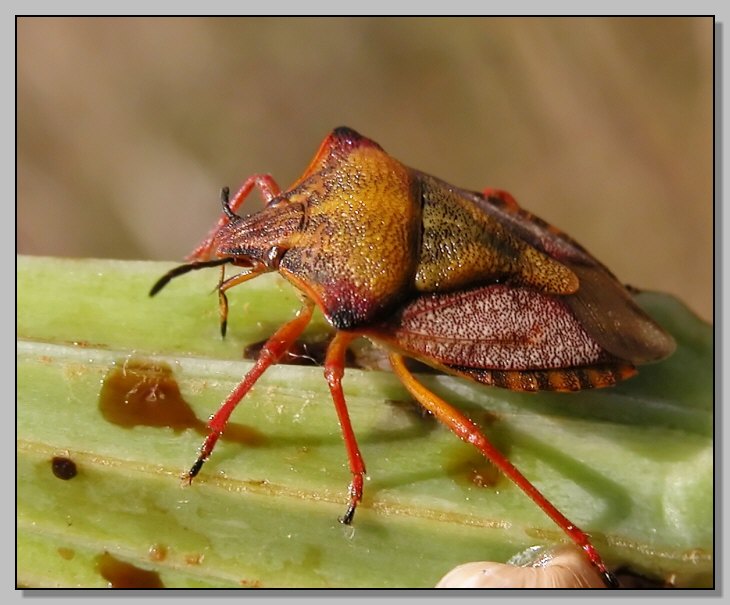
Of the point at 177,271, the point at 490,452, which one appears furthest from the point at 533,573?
the point at 177,271

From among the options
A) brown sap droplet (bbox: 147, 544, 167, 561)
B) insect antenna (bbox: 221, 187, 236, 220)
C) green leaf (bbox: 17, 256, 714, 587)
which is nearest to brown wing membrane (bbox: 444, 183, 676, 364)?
green leaf (bbox: 17, 256, 714, 587)

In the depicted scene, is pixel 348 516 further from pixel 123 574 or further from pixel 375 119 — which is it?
pixel 375 119

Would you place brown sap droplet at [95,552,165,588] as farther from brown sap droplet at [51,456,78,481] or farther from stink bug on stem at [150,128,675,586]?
stink bug on stem at [150,128,675,586]

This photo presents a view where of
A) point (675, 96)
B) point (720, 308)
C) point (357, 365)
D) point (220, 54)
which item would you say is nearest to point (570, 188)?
point (675, 96)

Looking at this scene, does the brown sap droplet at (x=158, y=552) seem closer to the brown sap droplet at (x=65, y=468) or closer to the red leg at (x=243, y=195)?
the brown sap droplet at (x=65, y=468)

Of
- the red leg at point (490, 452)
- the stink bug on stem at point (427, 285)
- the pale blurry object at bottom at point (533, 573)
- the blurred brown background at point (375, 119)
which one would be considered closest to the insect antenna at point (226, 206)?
the stink bug on stem at point (427, 285)

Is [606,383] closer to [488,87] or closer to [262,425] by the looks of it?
[262,425]
